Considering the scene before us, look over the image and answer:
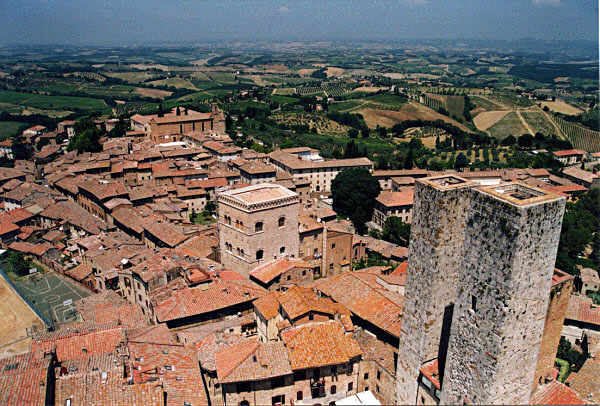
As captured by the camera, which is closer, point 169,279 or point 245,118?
point 169,279

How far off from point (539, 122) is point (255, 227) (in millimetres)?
127450

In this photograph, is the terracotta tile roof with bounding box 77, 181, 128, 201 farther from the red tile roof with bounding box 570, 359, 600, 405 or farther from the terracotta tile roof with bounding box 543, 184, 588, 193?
the terracotta tile roof with bounding box 543, 184, 588, 193

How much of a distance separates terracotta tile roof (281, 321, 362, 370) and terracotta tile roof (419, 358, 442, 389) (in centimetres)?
430

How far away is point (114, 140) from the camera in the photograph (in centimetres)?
8388

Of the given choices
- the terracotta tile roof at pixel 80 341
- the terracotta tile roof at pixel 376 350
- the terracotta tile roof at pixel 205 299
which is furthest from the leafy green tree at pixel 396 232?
the terracotta tile roof at pixel 80 341

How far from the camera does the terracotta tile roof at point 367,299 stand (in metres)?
26.2

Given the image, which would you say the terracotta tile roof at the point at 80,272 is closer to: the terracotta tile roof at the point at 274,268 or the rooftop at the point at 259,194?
the rooftop at the point at 259,194

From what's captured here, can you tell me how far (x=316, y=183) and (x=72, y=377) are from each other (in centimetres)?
5546

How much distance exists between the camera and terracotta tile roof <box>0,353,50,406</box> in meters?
Answer: 18.9

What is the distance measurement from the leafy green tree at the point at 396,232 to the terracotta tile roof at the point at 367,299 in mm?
21186

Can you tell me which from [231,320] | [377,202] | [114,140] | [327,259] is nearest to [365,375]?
[231,320]

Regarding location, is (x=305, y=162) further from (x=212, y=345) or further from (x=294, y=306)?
(x=212, y=345)

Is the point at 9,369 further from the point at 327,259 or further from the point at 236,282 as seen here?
the point at 327,259

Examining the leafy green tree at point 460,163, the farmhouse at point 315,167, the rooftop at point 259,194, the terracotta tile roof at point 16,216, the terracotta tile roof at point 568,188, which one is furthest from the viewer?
the leafy green tree at point 460,163
